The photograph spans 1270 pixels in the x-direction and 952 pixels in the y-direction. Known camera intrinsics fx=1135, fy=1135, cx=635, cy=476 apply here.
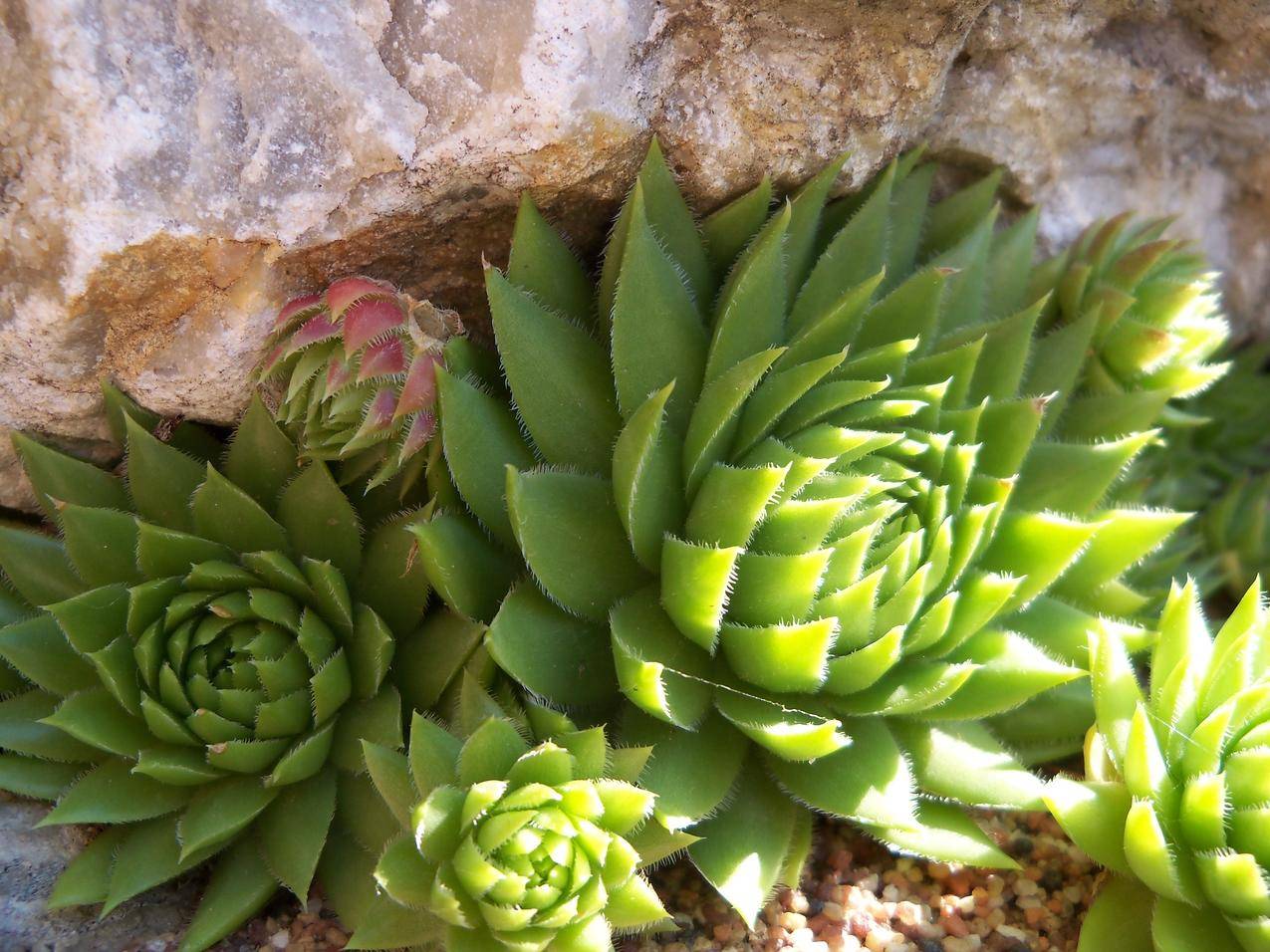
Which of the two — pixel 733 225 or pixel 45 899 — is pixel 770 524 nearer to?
Result: pixel 733 225

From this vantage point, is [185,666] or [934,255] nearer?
[185,666]

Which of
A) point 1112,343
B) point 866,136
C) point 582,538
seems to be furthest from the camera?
point 1112,343

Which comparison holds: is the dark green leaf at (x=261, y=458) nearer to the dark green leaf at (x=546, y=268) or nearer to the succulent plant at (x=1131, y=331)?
the dark green leaf at (x=546, y=268)

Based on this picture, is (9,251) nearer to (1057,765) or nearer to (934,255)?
(934,255)

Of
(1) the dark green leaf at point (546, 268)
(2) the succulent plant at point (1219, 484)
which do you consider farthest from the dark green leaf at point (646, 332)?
(2) the succulent plant at point (1219, 484)

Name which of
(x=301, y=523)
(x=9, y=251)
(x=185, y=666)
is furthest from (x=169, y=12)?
(x=185, y=666)

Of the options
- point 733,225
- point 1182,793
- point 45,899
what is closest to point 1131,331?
point 733,225

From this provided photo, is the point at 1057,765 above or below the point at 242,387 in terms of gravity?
below

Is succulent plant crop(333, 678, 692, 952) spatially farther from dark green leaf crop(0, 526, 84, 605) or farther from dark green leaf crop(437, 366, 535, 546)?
dark green leaf crop(0, 526, 84, 605)
